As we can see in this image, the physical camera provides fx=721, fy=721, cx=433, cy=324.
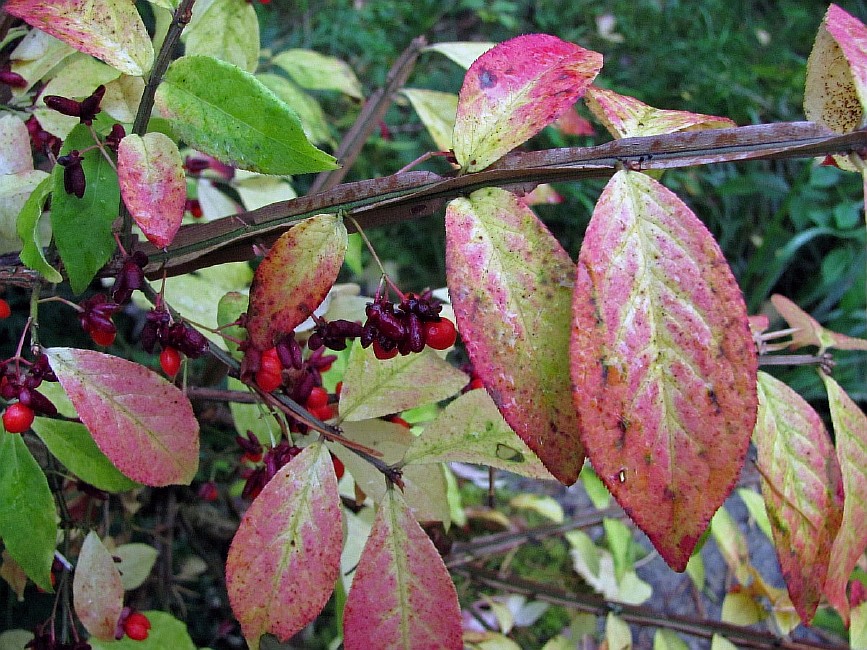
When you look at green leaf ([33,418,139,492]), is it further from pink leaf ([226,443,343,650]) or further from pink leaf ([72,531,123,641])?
pink leaf ([226,443,343,650])

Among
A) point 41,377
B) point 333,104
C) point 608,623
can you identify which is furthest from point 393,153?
point 41,377

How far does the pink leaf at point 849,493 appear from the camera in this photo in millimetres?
647

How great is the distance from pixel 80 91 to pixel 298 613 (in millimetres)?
563

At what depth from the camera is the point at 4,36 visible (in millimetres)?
807

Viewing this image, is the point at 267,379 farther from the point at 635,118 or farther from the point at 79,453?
the point at 635,118

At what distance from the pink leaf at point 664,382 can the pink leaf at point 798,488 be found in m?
0.30

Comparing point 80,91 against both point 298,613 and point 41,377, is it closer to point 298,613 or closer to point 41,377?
point 41,377

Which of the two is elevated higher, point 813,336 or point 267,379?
point 267,379

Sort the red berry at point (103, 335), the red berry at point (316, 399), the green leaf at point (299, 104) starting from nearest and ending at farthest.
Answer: the red berry at point (103, 335)
the red berry at point (316, 399)
the green leaf at point (299, 104)

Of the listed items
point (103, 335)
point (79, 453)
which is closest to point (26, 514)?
point (79, 453)

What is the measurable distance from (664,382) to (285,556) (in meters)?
0.32

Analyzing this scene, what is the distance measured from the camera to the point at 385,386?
2.21 ft

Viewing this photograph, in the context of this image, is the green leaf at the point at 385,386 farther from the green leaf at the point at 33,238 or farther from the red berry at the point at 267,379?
the green leaf at the point at 33,238

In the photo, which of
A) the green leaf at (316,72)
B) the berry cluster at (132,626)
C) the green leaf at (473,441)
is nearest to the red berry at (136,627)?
the berry cluster at (132,626)
